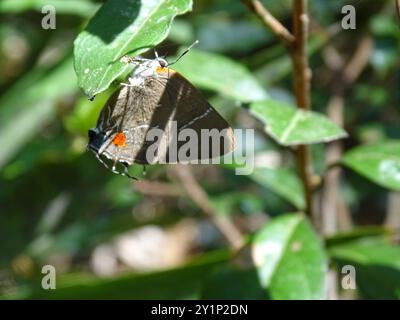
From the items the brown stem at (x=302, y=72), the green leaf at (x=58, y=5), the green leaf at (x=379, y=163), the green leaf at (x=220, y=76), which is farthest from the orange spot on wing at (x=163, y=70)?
the green leaf at (x=58, y=5)

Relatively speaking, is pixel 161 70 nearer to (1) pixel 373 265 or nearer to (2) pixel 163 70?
(2) pixel 163 70

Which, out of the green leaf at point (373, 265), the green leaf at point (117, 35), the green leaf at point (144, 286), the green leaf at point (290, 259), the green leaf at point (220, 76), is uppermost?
the green leaf at point (117, 35)

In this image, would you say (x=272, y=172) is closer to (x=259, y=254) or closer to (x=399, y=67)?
(x=259, y=254)

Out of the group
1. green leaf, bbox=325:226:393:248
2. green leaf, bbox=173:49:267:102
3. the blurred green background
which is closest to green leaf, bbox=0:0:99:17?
the blurred green background

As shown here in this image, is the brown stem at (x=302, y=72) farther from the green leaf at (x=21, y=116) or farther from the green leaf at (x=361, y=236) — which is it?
the green leaf at (x=21, y=116)

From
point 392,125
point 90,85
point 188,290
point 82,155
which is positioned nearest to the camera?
point 90,85

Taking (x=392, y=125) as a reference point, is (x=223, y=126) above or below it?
above

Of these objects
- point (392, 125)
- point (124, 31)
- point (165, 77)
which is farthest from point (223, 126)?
point (392, 125)

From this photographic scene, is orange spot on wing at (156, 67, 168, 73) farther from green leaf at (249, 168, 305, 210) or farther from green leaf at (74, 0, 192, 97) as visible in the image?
green leaf at (249, 168, 305, 210)
